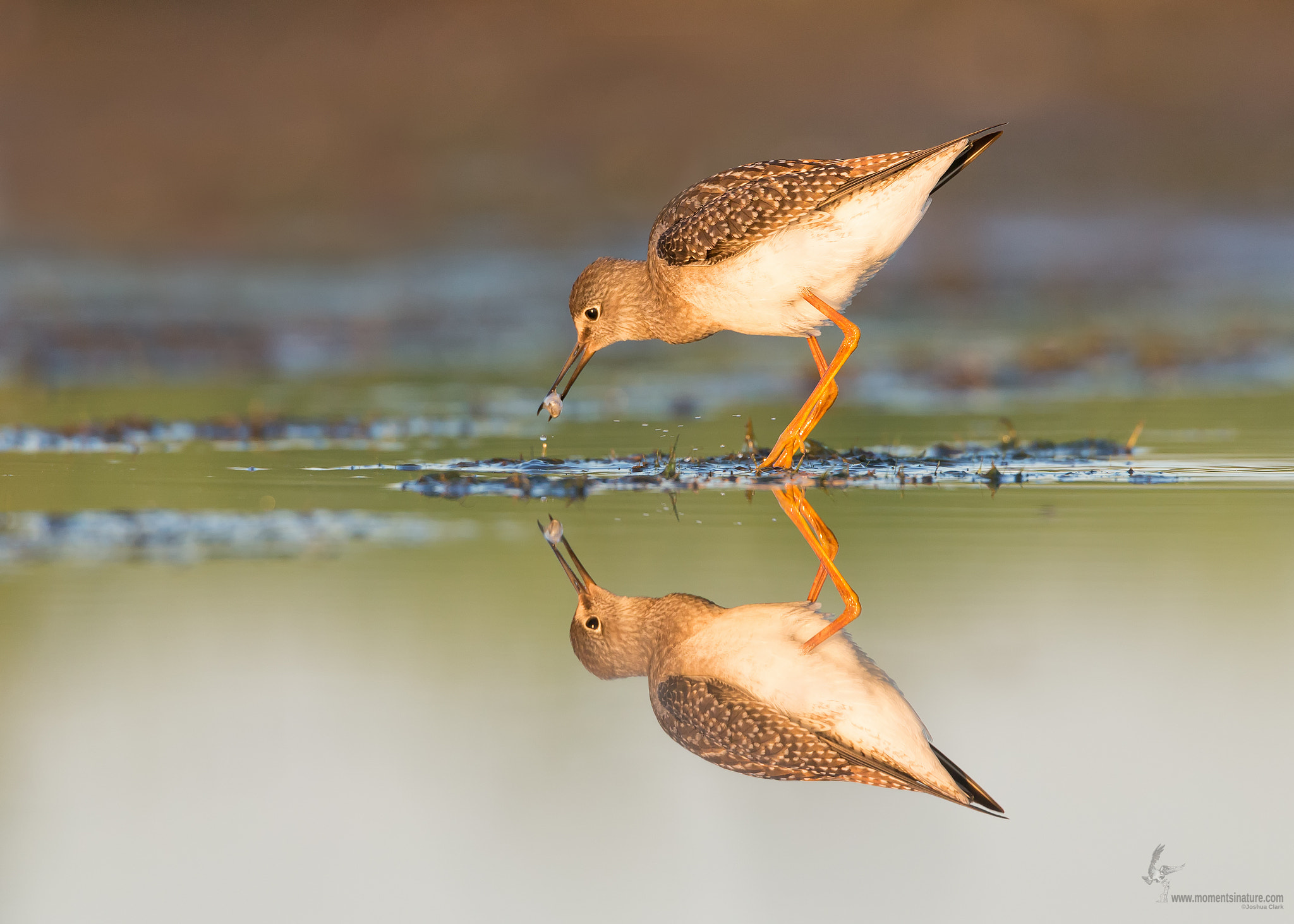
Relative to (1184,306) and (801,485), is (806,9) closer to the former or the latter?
(1184,306)

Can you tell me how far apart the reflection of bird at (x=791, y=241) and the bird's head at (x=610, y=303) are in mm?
145

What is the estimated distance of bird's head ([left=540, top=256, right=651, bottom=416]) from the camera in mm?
8586

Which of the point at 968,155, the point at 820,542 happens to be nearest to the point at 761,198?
the point at 968,155

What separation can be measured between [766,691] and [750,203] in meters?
3.51

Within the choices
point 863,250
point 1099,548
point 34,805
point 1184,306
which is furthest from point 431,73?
point 34,805

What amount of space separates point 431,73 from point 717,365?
7.66 meters

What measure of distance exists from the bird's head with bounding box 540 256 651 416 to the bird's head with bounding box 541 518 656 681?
317 centimetres

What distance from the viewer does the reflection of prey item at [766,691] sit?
401cm

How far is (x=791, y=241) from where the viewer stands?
7.54m

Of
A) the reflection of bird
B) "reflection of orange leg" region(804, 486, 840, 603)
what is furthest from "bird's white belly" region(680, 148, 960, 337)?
"reflection of orange leg" region(804, 486, 840, 603)

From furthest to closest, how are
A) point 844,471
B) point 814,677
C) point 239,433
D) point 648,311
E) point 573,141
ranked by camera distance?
point 573,141 < point 239,433 < point 648,311 < point 844,471 < point 814,677

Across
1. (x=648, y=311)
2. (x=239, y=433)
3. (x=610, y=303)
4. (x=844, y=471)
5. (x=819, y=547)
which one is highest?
(x=239, y=433)

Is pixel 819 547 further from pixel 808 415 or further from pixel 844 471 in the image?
pixel 808 415

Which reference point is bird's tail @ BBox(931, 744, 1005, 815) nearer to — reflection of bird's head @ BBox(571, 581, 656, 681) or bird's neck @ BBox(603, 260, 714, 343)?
reflection of bird's head @ BBox(571, 581, 656, 681)
